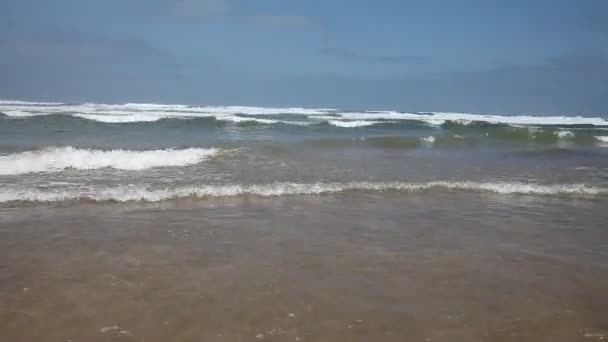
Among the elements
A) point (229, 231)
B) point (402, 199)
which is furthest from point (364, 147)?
point (229, 231)

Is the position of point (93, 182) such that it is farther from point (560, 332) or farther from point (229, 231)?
point (560, 332)

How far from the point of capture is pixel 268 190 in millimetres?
8375

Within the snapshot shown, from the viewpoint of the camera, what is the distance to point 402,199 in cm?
811

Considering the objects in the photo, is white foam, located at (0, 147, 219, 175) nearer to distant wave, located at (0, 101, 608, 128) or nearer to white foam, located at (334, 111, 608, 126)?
distant wave, located at (0, 101, 608, 128)

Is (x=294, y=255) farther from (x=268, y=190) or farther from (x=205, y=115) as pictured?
(x=205, y=115)

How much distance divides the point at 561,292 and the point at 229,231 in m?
3.68

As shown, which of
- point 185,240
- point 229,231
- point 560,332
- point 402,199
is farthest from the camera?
point 402,199

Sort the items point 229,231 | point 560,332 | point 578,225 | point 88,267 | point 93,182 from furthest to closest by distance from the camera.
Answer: point 93,182, point 578,225, point 229,231, point 88,267, point 560,332

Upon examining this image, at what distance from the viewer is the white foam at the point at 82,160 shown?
33.3 feet

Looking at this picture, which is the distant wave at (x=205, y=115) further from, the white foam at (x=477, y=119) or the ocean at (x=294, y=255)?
the ocean at (x=294, y=255)

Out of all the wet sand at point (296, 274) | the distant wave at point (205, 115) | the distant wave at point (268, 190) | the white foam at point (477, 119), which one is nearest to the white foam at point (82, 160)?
the distant wave at point (268, 190)

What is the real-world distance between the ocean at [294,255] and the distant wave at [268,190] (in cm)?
5

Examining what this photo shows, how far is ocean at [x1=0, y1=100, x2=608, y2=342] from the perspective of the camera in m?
3.41

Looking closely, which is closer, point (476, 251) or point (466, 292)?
point (466, 292)
